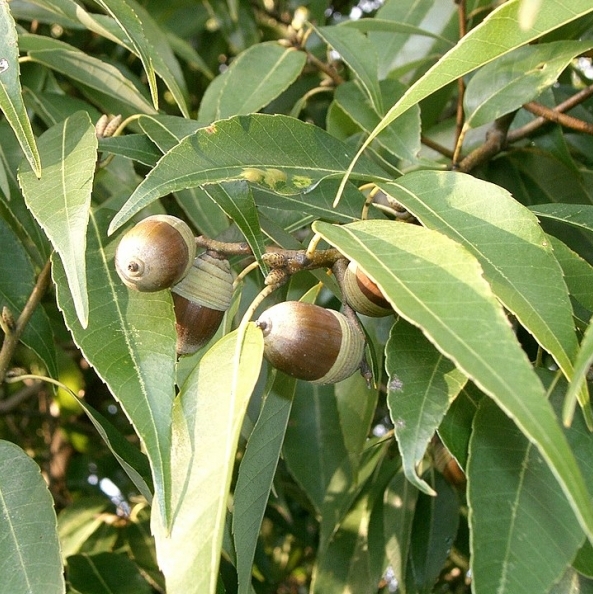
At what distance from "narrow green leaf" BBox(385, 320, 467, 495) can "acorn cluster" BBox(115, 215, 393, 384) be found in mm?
61

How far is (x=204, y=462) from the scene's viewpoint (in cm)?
59

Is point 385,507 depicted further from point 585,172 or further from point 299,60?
point 299,60

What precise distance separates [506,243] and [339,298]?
215mm

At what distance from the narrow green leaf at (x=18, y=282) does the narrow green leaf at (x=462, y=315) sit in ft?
1.60

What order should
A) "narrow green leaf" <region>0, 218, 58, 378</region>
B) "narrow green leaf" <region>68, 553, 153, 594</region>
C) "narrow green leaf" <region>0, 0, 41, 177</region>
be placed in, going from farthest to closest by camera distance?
"narrow green leaf" <region>68, 553, 153, 594</region>, "narrow green leaf" <region>0, 218, 58, 378</region>, "narrow green leaf" <region>0, 0, 41, 177</region>

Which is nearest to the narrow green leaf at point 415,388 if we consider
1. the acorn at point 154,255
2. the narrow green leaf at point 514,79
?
the acorn at point 154,255

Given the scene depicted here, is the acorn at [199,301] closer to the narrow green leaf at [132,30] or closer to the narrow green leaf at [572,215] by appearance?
the narrow green leaf at [132,30]

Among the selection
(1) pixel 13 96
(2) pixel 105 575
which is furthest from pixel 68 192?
(2) pixel 105 575

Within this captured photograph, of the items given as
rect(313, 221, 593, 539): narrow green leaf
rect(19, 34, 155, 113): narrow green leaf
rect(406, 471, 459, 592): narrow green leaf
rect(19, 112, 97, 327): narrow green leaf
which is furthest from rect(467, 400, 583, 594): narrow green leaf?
rect(19, 34, 155, 113): narrow green leaf

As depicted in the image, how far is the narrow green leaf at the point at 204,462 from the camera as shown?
564mm

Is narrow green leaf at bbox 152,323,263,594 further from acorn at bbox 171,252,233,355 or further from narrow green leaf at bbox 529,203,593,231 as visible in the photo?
narrow green leaf at bbox 529,203,593,231

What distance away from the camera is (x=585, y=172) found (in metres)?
1.16

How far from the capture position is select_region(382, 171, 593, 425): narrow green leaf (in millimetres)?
574

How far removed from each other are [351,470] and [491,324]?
71cm
